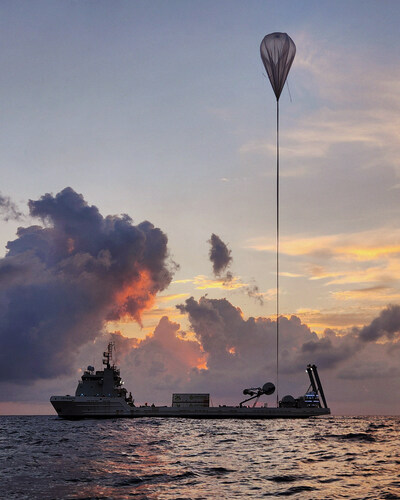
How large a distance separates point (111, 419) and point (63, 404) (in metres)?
13.4

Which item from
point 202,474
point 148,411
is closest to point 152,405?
→ point 148,411

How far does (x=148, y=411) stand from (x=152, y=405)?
16.6 feet

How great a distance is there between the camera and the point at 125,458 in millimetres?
40344

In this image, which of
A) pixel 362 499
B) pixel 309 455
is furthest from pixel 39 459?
pixel 362 499

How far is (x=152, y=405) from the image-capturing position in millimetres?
149500

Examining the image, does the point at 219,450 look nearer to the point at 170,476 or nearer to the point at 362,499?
the point at 170,476

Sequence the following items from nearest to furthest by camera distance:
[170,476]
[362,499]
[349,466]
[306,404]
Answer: [362,499]
[170,476]
[349,466]
[306,404]

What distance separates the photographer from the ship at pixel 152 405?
136m

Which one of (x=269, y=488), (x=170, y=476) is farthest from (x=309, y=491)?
(x=170, y=476)

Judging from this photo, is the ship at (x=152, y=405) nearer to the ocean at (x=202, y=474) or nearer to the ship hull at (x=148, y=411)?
the ship hull at (x=148, y=411)

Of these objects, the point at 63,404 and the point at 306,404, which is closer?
the point at 63,404

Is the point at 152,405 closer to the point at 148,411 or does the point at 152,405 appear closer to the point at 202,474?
the point at 148,411

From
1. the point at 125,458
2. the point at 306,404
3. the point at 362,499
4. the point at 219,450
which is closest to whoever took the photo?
the point at 362,499

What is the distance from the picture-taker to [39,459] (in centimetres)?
4056
